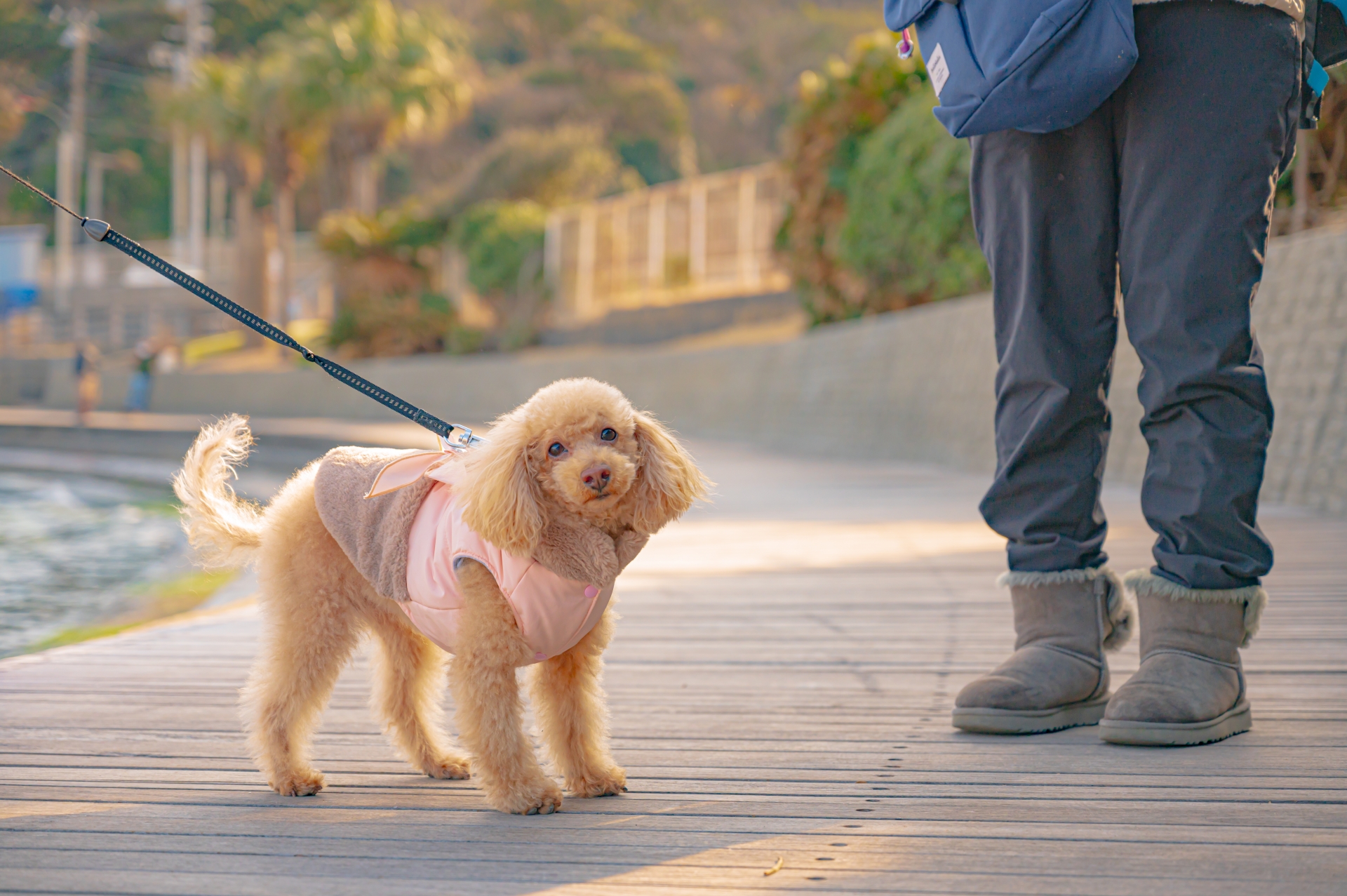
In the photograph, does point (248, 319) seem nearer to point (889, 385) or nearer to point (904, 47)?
point (904, 47)

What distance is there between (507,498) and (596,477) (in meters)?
0.14

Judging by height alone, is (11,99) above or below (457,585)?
above

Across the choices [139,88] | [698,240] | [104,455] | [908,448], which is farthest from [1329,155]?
[139,88]

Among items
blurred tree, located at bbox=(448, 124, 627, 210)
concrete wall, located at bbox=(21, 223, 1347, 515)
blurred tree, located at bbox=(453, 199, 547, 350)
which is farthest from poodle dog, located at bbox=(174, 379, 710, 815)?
blurred tree, located at bbox=(448, 124, 627, 210)

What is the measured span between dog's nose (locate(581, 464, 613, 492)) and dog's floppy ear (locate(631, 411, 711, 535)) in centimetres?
12

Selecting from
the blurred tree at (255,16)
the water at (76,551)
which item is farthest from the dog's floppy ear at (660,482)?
A: the blurred tree at (255,16)

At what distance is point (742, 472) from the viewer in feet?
32.3

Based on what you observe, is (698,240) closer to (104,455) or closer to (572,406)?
(104,455)

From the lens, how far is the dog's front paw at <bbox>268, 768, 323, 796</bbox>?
7.02 feet

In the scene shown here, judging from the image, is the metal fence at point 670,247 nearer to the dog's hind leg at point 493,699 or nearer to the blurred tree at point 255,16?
the dog's hind leg at point 493,699

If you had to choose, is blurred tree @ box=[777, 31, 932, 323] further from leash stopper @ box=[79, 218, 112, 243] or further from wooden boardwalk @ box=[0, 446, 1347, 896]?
leash stopper @ box=[79, 218, 112, 243]

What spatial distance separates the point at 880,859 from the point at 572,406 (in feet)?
2.74

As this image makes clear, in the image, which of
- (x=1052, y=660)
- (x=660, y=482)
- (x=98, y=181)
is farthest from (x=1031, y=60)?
(x=98, y=181)

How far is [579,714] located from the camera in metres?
2.19
